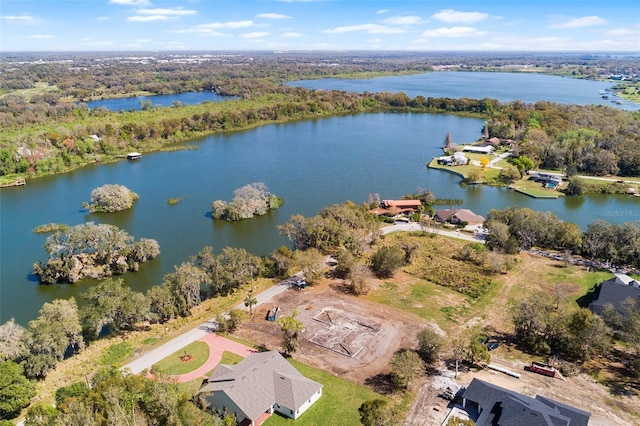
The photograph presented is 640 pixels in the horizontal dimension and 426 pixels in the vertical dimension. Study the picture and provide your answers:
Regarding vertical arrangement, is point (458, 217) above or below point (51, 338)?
below

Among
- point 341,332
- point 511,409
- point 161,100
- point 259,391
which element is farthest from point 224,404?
point 161,100

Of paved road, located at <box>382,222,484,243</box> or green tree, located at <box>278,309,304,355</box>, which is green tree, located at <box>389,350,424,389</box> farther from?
paved road, located at <box>382,222,484,243</box>

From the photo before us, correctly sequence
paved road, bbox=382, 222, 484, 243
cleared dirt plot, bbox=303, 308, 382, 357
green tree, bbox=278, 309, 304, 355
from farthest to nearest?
paved road, bbox=382, 222, 484, 243
cleared dirt plot, bbox=303, 308, 382, 357
green tree, bbox=278, 309, 304, 355

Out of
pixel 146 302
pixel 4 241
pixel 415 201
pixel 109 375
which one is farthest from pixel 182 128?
pixel 109 375

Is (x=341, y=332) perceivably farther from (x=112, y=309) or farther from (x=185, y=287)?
(x=112, y=309)

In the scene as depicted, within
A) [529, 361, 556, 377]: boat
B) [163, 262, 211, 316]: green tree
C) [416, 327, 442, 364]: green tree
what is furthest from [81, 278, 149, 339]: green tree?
[529, 361, 556, 377]: boat

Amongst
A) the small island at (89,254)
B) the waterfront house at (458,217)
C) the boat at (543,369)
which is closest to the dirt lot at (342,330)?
the boat at (543,369)

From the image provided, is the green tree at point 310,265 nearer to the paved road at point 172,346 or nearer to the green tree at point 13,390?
the paved road at point 172,346
